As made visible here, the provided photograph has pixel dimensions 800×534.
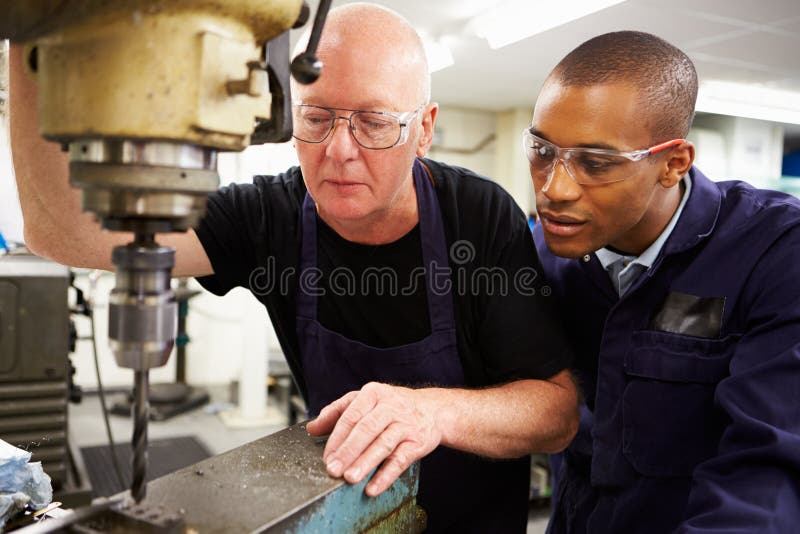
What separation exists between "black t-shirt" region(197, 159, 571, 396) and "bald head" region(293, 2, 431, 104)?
0.83ft

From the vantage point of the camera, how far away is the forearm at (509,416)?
3.74 feet

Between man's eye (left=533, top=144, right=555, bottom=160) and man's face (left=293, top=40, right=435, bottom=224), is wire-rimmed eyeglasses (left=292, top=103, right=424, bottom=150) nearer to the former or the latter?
man's face (left=293, top=40, right=435, bottom=224)

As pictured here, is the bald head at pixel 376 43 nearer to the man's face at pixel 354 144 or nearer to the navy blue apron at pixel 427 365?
the man's face at pixel 354 144

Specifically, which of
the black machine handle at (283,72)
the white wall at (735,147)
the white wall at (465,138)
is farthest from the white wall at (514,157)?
the black machine handle at (283,72)

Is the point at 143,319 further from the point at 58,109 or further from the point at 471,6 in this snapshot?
the point at 471,6

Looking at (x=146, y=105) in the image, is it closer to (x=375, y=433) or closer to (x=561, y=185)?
(x=375, y=433)

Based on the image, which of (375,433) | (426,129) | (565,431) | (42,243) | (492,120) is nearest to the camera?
(375,433)

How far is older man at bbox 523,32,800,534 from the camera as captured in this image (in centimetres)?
119

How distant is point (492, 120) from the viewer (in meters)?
7.78

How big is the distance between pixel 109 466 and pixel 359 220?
3.51 meters

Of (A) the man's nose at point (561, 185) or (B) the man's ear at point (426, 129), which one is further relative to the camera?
(B) the man's ear at point (426, 129)

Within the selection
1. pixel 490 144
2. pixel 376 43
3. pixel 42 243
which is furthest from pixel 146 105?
pixel 490 144

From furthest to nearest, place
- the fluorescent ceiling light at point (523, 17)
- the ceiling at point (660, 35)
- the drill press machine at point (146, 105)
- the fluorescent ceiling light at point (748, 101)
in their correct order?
the fluorescent ceiling light at point (748, 101) → the ceiling at point (660, 35) → the fluorescent ceiling light at point (523, 17) → the drill press machine at point (146, 105)

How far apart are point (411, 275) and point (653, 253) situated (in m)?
0.50
